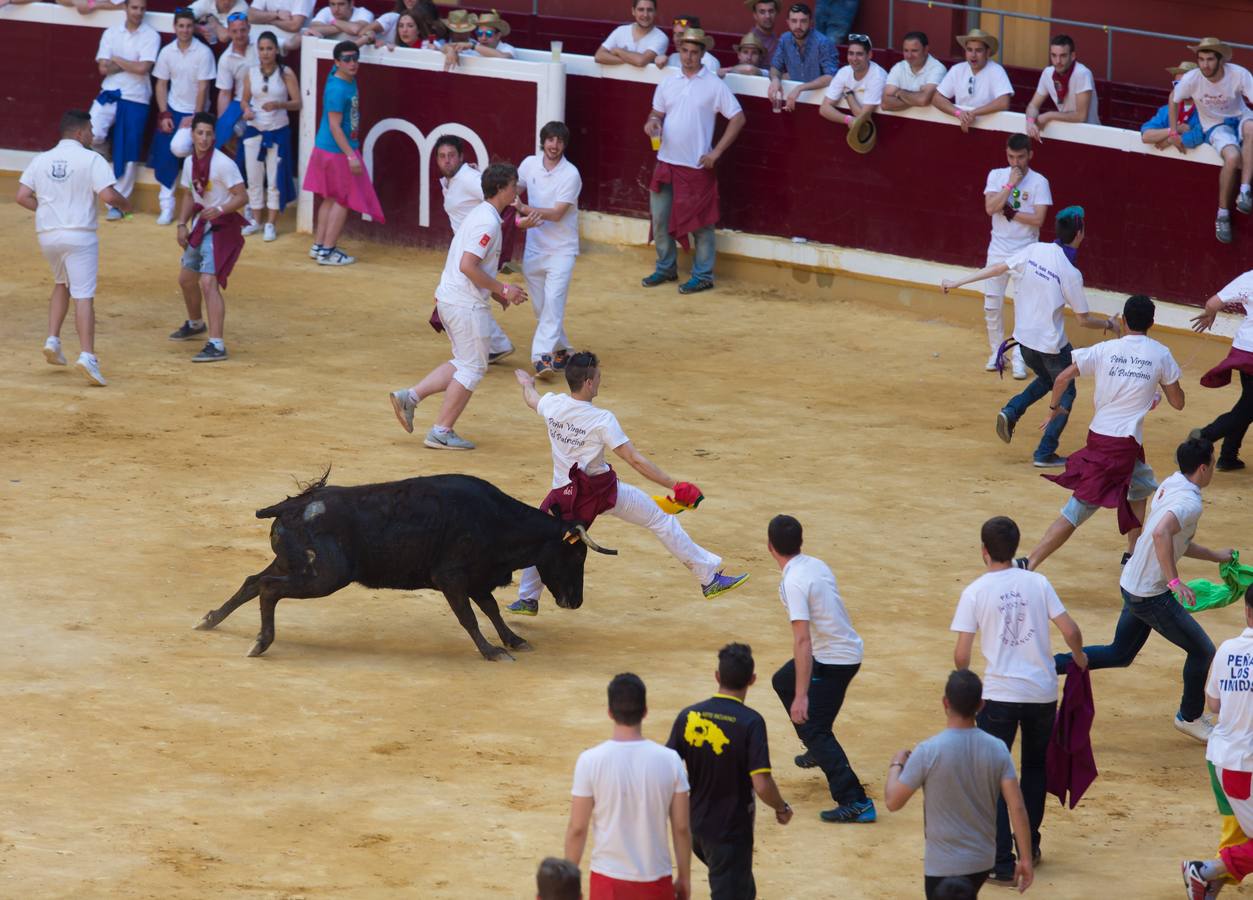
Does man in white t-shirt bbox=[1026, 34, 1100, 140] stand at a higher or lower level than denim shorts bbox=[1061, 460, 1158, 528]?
higher

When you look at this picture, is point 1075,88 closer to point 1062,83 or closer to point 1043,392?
point 1062,83

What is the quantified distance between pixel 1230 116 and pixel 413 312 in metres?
6.53

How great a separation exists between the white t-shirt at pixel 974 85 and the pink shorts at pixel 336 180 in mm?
5174

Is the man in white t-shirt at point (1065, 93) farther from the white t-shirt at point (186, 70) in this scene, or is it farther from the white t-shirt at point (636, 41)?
the white t-shirt at point (186, 70)

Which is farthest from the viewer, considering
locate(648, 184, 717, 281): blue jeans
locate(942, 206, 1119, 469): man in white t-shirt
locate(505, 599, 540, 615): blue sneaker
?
locate(648, 184, 717, 281): blue jeans

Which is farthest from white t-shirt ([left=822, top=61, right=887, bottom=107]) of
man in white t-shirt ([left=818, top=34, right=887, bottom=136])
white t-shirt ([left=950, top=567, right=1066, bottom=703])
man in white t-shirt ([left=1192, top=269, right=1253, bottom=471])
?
white t-shirt ([left=950, top=567, right=1066, bottom=703])

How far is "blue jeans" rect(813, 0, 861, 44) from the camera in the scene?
17750 mm

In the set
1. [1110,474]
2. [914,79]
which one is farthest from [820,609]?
[914,79]

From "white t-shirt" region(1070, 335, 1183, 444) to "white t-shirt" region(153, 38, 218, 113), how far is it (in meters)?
10.8

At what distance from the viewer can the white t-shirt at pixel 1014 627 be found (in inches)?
278

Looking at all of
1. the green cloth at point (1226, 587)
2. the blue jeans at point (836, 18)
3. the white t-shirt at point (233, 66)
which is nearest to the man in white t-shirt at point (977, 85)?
the blue jeans at point (836, 18)

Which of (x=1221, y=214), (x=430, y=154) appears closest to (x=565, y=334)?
(x=430, y=154)

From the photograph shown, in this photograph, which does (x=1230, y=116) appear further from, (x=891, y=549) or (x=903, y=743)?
(x=903, y=743)

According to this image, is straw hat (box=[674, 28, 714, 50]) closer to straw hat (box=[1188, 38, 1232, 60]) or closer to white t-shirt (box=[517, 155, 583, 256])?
white t-shirt (box=[517, 155, 583, 256])
